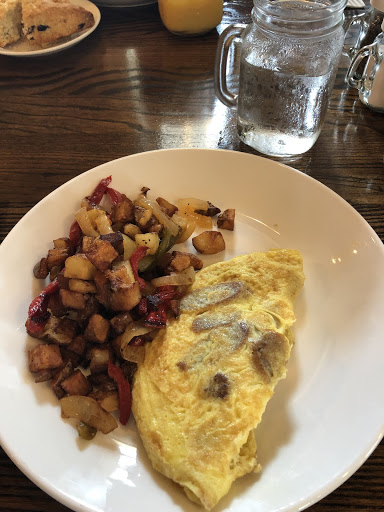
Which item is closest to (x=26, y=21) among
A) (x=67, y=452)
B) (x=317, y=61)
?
(x=317, y=61)

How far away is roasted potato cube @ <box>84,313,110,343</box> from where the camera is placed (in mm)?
1435

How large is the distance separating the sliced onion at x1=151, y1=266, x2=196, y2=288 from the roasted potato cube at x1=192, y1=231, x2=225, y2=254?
184 mm

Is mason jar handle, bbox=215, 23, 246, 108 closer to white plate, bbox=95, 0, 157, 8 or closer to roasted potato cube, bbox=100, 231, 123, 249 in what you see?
roasted potato cube, bbox=100, 231, 123, 249

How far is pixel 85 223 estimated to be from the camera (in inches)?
67.2

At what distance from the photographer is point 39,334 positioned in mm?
1476

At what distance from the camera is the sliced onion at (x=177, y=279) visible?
1603 mm

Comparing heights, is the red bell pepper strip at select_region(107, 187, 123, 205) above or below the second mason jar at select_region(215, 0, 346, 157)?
below

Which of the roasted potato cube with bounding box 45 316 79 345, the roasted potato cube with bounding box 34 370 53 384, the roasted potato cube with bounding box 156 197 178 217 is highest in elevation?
the roasted potato cube with bounding box 156 197 178 217

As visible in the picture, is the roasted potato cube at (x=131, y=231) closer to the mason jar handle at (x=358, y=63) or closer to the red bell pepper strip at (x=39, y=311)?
the red bell pepper strip at (x=39, y=311)

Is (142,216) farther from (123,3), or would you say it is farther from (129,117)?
(123,3)

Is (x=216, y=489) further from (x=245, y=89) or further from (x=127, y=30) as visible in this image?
→ (x=127, y=30)

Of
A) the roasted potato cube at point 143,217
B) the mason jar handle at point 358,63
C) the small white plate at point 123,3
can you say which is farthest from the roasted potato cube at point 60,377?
the small white plate at point 123,3

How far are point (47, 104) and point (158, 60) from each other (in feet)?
2.80

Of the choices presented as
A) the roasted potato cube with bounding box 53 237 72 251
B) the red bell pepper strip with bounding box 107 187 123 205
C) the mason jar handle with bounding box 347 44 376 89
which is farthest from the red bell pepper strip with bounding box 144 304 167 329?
the mason jar handle with bounding box 347 44 376 89
